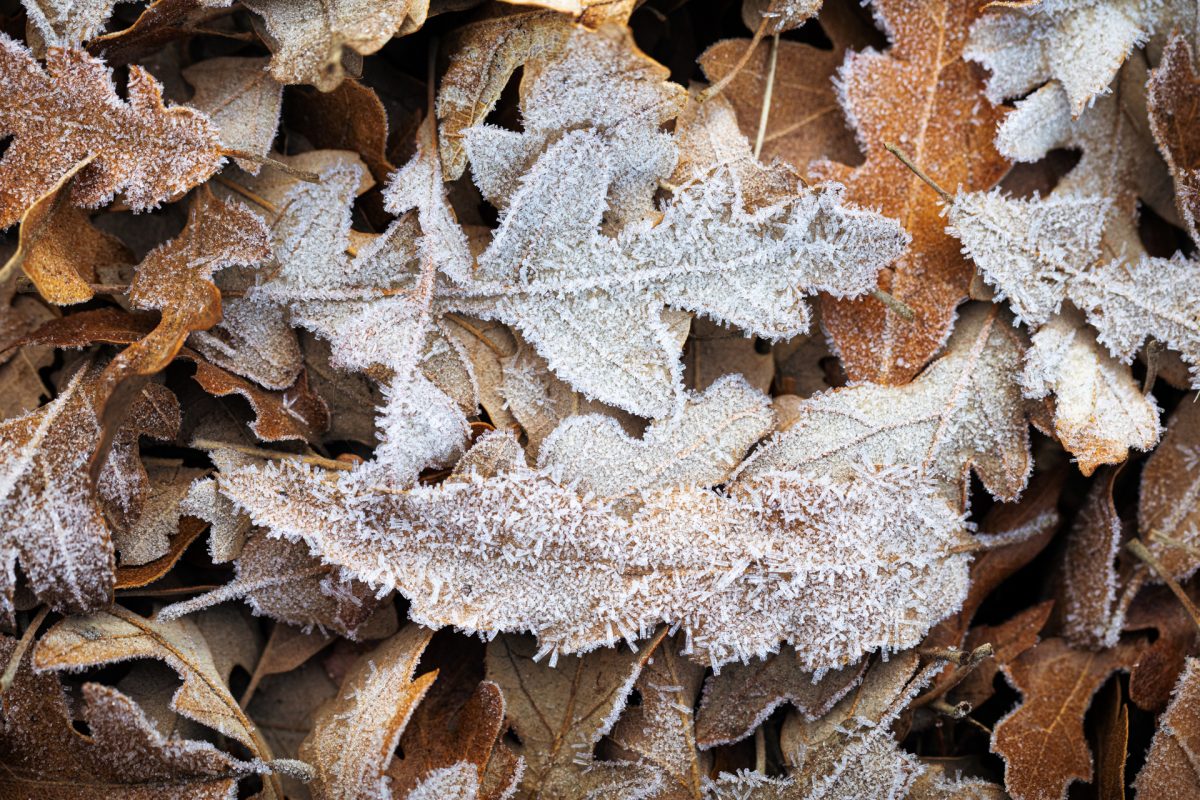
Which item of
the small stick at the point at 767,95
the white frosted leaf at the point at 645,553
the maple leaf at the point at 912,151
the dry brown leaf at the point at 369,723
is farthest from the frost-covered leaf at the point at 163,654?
the small stick at the point at 767,95

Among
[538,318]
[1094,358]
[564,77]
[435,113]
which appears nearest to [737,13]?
[564,77]

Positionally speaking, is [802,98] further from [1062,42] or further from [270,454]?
[270,454]

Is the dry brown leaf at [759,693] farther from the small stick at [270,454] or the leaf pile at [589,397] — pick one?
the small stick at [270,454]

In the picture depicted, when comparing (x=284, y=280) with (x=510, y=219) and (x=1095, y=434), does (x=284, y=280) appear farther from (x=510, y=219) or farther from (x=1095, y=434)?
(x=1095, y=434)

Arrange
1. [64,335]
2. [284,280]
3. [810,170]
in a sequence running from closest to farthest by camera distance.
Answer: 1. [64,335]
2. [284,280]
3. [810,170]

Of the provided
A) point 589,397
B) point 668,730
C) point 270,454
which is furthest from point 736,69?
point 668,730

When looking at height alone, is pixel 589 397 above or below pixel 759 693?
above

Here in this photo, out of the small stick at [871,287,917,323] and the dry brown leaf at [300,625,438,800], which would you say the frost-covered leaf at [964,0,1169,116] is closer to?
the small stick at [871,287,917,323]

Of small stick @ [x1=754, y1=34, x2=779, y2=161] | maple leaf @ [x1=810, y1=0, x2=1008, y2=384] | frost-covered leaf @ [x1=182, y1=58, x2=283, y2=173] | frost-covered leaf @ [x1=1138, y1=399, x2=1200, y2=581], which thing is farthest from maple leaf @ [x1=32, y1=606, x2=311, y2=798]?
frost-covered leaf @ [x1=1138, y1=399, x2=1200, y2=581]
